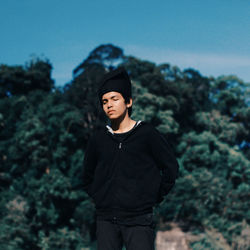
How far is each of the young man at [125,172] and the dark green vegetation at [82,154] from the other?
1406 cm

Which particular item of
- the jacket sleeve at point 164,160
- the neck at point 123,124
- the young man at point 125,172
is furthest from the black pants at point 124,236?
the neck at point 123,124

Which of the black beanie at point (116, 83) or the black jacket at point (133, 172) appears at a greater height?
the black beanie at point (116, 83)

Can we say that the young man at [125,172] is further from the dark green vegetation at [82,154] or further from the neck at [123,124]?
the dark green vegetation at [82,154]

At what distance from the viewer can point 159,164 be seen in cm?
238

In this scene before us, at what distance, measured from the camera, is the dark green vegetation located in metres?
17.5

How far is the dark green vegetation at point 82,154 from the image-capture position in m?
17.5

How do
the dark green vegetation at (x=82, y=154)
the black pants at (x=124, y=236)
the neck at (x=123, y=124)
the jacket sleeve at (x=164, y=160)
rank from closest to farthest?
the black pants at (x=124, y=236) → the jacket sleeve at (x=164, y=160) → the neck at (x=123, y=124) → the dark green vegetation at (x=82, y=154)

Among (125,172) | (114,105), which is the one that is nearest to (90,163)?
(125,172)

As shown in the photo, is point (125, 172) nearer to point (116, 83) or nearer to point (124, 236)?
point (124, 236)

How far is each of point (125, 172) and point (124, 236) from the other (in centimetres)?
40

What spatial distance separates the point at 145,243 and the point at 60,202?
57.4 feet

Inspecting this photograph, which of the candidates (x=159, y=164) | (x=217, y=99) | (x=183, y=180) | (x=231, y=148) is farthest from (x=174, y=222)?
(x=159, y=164)

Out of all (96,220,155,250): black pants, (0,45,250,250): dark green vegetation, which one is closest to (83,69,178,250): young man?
(96,220,155,250): black pants

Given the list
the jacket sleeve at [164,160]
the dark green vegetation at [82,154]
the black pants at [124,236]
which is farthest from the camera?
the dark green vegetation at [82,154]
